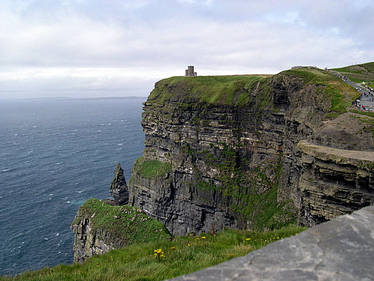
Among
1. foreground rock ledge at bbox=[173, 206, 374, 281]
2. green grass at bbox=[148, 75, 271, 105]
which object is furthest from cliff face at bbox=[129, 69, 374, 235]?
foreground rock ledge at bbox=[173, 206, 374, 281]

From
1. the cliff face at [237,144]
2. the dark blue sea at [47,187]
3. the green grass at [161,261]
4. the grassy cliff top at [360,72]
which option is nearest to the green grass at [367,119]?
the cliff face at [237,144]

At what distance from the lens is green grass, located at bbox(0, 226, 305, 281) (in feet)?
24.2

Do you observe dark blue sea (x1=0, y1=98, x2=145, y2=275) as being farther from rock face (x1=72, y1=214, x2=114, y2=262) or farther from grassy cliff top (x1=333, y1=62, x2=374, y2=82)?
grassy cliff top (x1=333, y1=62, x2=374, y2=82)

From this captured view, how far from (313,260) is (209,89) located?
54.2 m

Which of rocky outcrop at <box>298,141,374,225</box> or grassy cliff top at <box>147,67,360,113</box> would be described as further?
grassy cliff top at <box>147,67,360,113</box>

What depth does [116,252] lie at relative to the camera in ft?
39.5

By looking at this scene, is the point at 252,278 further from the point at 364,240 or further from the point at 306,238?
the point at 364,240

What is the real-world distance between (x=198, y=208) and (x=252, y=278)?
162ft

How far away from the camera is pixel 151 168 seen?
195 ft

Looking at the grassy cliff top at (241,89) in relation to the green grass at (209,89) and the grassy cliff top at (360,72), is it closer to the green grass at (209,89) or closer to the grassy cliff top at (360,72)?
the green grass at (209,89)

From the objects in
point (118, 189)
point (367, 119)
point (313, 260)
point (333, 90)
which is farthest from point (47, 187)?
point (313, 260)

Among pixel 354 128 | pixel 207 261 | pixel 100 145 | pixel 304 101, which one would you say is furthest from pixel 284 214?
pixel 100 145

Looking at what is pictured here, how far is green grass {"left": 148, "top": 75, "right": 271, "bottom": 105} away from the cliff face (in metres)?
0.22

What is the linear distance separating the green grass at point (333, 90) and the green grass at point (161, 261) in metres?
21.2
